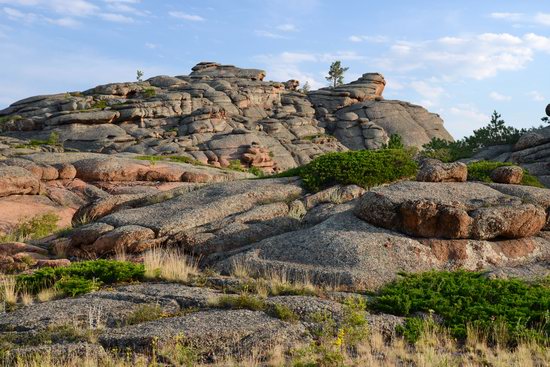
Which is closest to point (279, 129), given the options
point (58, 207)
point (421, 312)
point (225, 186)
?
point (58, 207)

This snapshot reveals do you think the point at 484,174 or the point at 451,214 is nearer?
the point at 451,214

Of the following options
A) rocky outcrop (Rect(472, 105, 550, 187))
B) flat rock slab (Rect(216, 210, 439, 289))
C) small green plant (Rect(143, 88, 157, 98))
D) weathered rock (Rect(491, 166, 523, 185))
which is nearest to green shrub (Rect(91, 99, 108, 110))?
small green plant (Rect(143, 88, 157, 98))

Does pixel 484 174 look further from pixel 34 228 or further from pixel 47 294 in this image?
pixel 34 228

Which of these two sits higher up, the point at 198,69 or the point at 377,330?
the point at 198,69

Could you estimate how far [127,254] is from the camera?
19.2m

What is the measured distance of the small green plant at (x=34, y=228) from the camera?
24.8m

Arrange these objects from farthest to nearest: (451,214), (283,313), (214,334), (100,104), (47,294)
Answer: (100,104)
(451,214)
(47,294)
(283,313)
(214,334)

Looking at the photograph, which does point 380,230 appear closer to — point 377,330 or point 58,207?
point 377,330

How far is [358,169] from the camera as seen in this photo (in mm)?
22594

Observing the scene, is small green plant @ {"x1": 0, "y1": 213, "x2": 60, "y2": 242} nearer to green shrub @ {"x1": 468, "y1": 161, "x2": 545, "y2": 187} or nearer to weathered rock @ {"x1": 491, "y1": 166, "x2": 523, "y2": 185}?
green shrub @ {"x1": 468, "y1": 161, "x2": 545, "y2": 187}

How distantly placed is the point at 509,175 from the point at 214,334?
1458cm

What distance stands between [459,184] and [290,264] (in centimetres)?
725

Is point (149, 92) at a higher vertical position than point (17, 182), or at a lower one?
higher

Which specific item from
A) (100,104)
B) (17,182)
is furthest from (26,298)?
(100,104)
